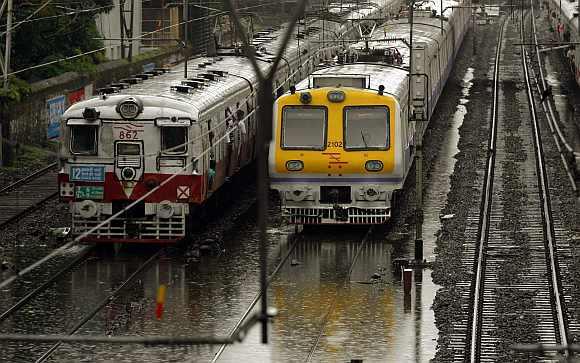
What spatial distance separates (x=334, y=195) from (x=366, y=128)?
4.14ft

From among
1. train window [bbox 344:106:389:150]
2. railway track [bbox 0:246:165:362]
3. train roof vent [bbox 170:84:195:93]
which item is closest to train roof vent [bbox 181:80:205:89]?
train roof vent [bbox 170:84:195:93]

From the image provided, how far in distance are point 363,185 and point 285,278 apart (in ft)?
9.74

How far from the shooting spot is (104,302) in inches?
709

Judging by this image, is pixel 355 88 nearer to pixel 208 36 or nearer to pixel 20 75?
pixel 20 75

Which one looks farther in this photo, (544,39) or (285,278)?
(544,39)

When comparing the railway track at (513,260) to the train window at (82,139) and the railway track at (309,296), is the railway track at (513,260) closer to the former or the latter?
the railway track at (309,296)

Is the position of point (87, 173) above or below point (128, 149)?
→ below

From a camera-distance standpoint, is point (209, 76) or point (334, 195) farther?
point (209, 76)

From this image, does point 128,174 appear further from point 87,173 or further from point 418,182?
point 418,182

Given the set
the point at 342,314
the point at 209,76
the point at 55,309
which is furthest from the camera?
the point at 209,76

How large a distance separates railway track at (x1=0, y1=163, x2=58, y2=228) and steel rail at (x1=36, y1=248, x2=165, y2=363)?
4067 mm

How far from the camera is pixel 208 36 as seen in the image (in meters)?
52.6

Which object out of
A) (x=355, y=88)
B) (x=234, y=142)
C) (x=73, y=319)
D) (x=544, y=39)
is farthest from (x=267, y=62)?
(x=544, y=39)

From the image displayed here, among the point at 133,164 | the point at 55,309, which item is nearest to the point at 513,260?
the point at 133,164
